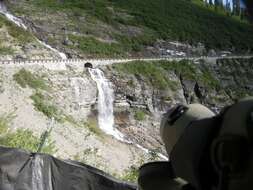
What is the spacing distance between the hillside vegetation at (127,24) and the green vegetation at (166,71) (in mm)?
5226

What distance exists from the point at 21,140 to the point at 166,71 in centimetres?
3721

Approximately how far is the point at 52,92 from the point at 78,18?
2632 centimetres

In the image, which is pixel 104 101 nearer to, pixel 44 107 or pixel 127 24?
pixel 44 107

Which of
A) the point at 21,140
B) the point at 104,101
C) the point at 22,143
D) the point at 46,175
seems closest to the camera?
the point at 46,175

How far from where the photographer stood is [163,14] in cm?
7494

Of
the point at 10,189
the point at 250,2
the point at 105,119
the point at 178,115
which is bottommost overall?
the point at 105,119

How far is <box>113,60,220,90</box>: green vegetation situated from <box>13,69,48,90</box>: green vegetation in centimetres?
1215

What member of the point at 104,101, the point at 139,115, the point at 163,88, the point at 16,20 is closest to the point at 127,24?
the point at 16,20

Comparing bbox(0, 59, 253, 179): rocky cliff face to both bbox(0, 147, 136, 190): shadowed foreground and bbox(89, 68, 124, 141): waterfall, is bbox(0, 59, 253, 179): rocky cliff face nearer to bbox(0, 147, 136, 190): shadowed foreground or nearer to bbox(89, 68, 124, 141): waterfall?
bbox(89, 68, 124, 141): waterfall

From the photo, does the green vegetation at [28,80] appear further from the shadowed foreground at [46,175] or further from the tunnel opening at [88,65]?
the shadowed foreground at [46,175]

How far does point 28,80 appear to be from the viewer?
1220 inches

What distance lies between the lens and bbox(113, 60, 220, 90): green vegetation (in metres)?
45.9

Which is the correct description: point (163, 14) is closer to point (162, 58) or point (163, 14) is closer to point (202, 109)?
Answer: point (162, 58)

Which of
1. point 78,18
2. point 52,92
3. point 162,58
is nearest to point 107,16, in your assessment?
point 78,18
